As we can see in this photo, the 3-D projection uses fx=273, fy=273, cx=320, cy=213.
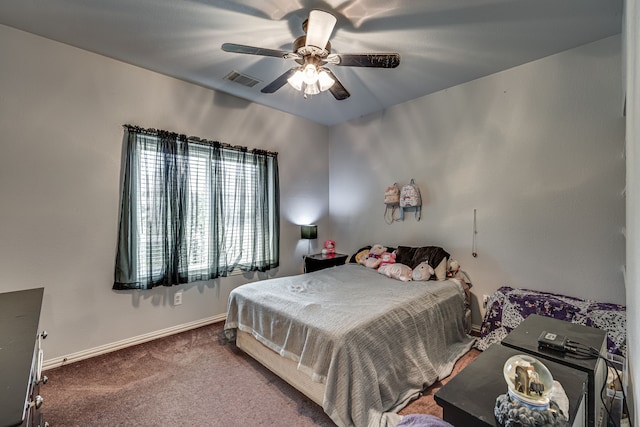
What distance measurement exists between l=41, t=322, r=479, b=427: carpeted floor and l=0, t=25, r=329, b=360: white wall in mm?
396

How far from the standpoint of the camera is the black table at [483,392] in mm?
813

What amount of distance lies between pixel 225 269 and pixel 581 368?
3.13 meters

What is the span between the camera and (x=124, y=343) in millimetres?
2648

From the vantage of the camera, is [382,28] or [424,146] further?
[424,146]

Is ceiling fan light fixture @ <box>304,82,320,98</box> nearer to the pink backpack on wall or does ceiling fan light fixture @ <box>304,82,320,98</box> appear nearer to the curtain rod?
the curtain rod

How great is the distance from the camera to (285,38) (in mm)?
2266

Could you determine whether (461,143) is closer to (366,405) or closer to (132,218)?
(366,405)

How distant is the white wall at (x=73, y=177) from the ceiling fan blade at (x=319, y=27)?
6.08 feet

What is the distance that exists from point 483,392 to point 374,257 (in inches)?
105

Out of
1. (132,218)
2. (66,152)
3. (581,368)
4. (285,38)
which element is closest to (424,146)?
(285,38)

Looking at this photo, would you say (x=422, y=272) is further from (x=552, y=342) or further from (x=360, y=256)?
(x=552, y=342)

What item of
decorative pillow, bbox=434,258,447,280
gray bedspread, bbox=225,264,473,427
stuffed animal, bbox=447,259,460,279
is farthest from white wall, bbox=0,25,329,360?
stuffed animal, bbox=447,259,460,279

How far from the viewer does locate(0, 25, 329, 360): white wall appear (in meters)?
2.18

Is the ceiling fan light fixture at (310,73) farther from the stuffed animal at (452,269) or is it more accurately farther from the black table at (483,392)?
the stuffed animal at (452,269)
